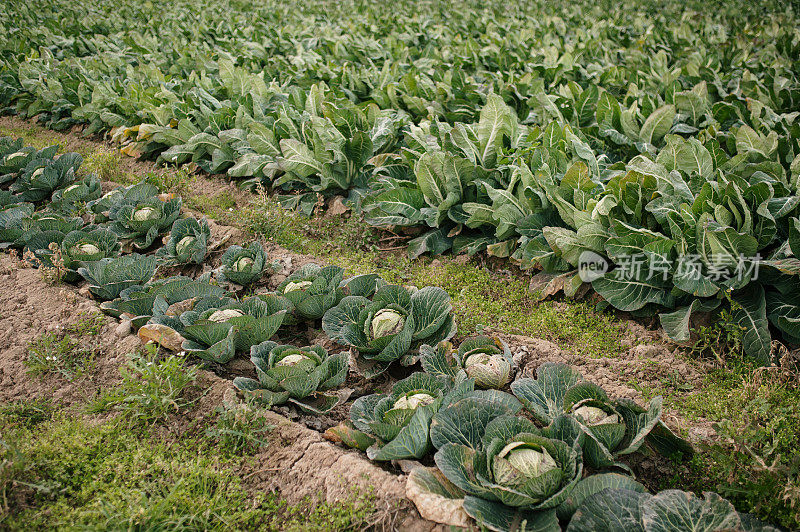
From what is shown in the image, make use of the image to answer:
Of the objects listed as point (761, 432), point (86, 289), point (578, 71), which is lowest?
point (86, 289)

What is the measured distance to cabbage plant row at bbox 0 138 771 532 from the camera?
2.11 m

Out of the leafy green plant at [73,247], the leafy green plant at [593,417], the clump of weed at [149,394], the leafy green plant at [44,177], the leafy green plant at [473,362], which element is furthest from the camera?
the leafy green plant at [44,177]

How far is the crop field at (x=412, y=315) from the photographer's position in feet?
7.53

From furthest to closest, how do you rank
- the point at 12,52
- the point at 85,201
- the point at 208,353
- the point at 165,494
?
the point at 12,52, the point at 85,201, the point at 208,353, the point at 165,494

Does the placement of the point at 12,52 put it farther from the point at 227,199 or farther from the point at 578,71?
the point at 578,71

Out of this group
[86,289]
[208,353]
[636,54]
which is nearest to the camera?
[208,353]

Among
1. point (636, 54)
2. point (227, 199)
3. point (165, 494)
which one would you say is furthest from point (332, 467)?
point (636, 54)

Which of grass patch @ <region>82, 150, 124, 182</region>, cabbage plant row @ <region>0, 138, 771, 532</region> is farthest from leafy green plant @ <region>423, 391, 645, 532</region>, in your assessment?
grass patch @ <region>82, 150, 124, 182</region>

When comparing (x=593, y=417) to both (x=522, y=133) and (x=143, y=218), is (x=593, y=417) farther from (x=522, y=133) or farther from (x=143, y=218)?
(x=143, y=218)

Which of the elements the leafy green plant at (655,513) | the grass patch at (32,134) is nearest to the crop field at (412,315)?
the leafy green plant at (655,513)

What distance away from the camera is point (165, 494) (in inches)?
93.0

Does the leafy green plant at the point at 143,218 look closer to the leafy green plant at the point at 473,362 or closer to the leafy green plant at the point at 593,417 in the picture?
the leafy green plant at the point at 473,362

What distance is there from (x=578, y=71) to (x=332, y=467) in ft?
21.8

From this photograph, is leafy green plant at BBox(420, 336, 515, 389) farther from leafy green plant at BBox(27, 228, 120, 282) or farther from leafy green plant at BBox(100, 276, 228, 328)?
leafy green plant at BBox(27, 228, 120, 282)
